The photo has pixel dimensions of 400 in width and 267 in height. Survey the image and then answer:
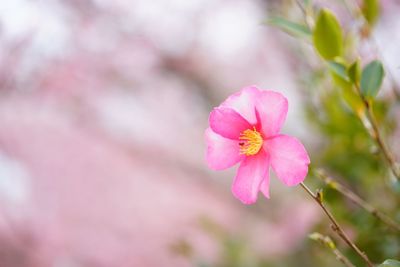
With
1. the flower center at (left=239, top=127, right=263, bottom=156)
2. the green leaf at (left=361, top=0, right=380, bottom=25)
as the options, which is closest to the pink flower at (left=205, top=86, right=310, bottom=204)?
the flower center at (left=239, top=127, right=263, bottom=156)

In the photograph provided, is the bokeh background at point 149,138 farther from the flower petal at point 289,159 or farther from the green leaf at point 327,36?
the flower petal at point 289,159

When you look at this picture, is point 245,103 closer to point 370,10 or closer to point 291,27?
point 291,27

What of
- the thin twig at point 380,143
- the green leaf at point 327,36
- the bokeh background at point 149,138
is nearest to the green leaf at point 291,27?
the green leaf at point 327,36

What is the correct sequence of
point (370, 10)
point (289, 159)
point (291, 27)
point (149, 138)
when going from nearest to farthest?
point (289, 159) → point (291, 27) → point (370, 10) → point (149, 138)

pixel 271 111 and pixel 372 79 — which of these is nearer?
pixel 271 111

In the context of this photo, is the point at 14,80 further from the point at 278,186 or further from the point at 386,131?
the point at 278,186

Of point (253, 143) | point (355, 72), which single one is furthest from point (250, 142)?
point (355, 72)

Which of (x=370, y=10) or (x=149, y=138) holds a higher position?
(x=149, y=138)

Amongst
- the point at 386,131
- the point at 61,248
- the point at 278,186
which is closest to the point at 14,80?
the point at 61,248
